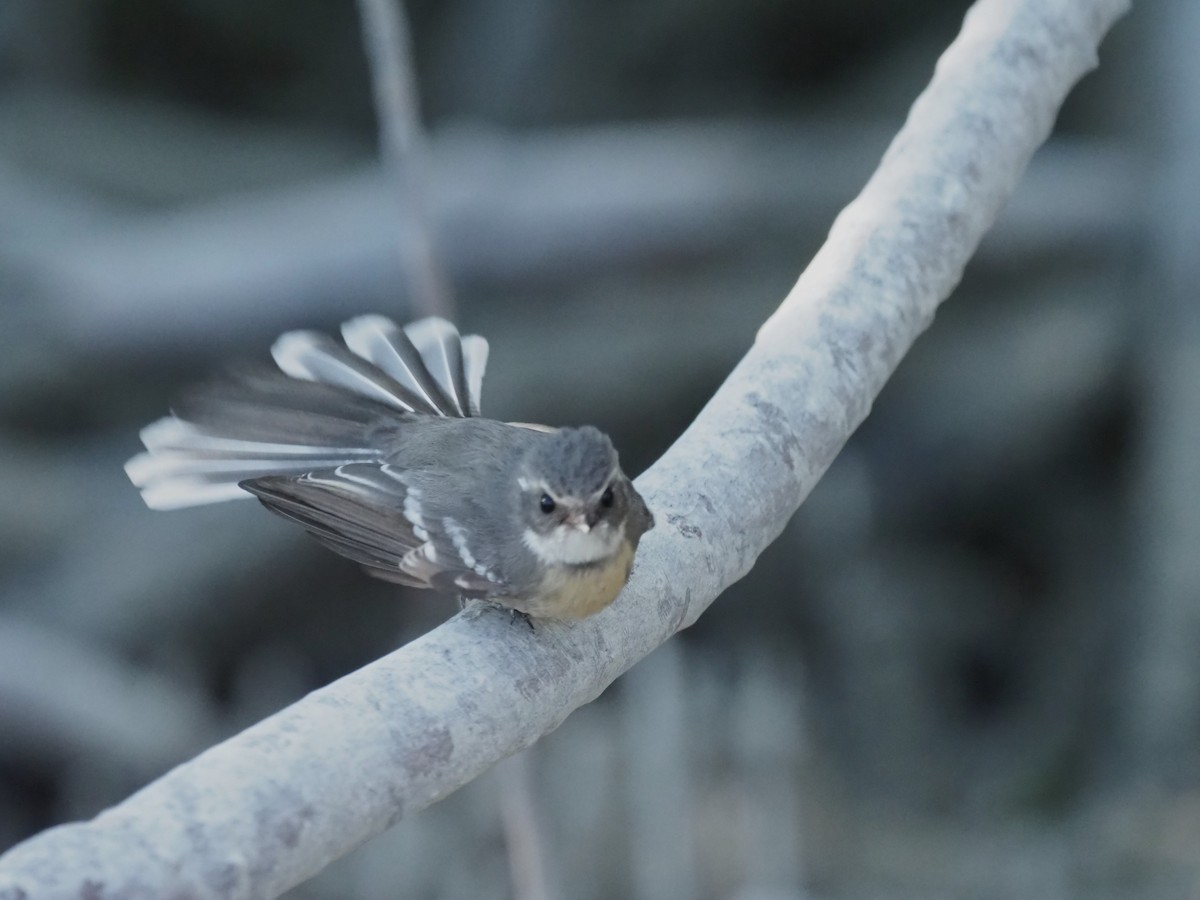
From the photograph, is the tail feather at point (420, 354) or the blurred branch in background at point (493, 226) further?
the blurred branch in background at point (493, 226)

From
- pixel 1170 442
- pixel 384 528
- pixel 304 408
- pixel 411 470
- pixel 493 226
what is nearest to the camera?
pixel 384 528

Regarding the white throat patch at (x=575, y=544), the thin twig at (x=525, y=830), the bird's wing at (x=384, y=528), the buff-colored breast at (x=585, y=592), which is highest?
the bird's wing at (x=384, y=528)

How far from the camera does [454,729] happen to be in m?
2.02

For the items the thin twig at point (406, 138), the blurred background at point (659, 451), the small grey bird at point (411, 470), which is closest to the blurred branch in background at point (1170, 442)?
the blurred background at point (659, 451)

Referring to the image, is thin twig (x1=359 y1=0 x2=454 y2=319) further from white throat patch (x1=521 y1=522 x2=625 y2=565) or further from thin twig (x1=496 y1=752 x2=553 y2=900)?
thin twig (x1=496 y1=752 x2=553 y2=900)

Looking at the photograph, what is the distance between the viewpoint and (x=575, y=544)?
2564 mm

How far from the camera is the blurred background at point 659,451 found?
16.9 feet

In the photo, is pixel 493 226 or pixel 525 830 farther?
pixel 493 226

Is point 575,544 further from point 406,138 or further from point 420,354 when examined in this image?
point 406,138

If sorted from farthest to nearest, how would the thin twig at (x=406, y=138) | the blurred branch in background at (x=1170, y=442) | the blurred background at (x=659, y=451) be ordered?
the blurred branch in background at (x=1170, y=442) < the blurred background at (x=659, y=451) < the thin twig at (x=406, y=138)

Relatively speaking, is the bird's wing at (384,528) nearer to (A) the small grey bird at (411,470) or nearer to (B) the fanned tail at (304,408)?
(A) the small grey bird at (411,470)

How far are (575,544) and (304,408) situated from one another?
861 mm

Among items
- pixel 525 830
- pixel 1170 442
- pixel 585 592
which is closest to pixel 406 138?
pixel 585 592

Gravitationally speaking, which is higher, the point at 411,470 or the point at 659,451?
the point at 659,451
